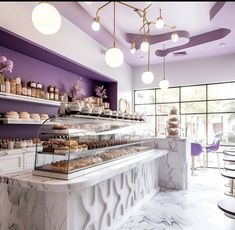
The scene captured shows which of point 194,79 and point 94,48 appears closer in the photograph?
point 94,48

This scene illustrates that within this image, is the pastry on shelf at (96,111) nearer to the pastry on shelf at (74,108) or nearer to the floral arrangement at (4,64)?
the pastry on shelf at (74,108)

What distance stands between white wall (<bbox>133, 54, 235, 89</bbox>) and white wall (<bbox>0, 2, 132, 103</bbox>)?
5.13ft

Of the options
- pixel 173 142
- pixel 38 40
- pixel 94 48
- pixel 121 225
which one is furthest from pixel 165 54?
pixel 121 225

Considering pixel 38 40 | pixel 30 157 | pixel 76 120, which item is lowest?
pixel 30 157

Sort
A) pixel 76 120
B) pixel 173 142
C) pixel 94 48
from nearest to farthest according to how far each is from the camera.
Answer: pixel 76 120 < pixel 173 142 < pixel 94 48

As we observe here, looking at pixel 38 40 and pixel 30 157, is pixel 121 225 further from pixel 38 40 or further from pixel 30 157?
pixel 38 40

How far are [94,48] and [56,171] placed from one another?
3.85m

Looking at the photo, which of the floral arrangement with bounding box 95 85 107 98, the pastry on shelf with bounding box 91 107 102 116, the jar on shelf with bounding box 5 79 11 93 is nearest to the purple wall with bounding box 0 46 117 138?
the jar on shelf with bounding box 5 79 11 93

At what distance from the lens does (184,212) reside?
3.31 m

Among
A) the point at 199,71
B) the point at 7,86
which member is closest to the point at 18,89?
the point at 7,86

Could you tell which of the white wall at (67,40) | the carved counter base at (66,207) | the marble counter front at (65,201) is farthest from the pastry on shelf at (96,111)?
the white wall at (67,40)

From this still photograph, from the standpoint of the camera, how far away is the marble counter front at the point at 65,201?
1877 millimetres

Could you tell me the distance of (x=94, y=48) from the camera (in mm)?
5242

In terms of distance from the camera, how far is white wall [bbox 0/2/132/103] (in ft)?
10.1
